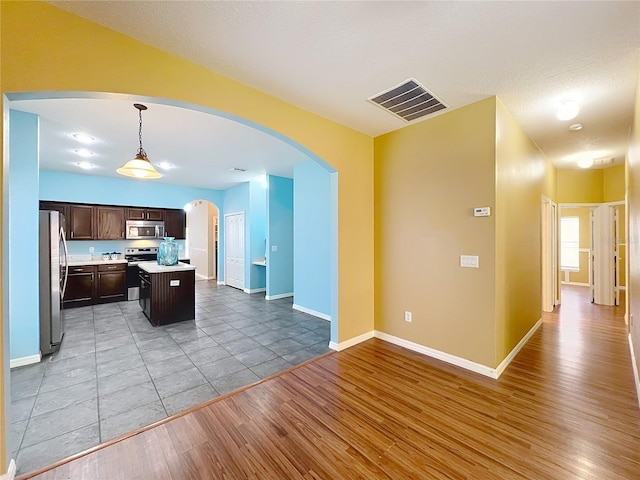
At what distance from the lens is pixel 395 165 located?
359 centimetres

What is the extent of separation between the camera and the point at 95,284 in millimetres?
5691

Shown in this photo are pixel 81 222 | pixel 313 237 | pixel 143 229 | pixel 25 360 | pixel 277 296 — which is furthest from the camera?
pixel 143 229

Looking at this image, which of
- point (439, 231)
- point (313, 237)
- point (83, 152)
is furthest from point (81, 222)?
point (439, 231)

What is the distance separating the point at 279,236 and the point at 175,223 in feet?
10.7

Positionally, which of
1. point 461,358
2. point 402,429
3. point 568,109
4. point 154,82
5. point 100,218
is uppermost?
point 568,109

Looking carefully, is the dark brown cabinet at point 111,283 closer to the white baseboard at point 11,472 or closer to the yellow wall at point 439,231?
the white baseboard at point 11,472

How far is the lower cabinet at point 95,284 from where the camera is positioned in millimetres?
5422

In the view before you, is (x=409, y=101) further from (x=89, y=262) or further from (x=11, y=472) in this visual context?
(x=89, y=262)

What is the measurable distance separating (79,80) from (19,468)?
2520 millimetres

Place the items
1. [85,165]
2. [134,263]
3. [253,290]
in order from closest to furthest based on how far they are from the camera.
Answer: [85,165], [134,263], [253,290]

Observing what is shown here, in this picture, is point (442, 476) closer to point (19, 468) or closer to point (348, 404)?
point (348, 404)

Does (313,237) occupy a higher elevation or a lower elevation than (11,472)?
higher

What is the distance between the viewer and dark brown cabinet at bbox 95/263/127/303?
227 inches

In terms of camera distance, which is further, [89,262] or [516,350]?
[89,262]
